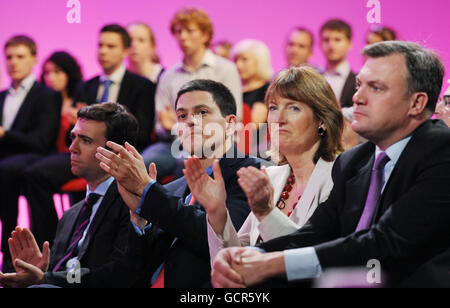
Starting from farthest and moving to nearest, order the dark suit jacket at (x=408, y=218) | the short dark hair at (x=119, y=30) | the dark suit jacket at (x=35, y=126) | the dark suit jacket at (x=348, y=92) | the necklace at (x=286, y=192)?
the short dark hair at (x=119, y=30) < the dark suit jacket at (x=35, y=126) < the dark suit jacket at (x=348, y=92) < the necklace at (x=286, y=192) < the dark suit jacket at (x=408, y=218)

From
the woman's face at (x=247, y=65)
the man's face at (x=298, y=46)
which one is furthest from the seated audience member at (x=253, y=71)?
the man's face at (x=298, y=46)

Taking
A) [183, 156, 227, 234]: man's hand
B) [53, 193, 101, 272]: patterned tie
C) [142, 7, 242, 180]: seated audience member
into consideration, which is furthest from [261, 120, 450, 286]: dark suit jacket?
[142, 7, 242, 180]: seated audience member

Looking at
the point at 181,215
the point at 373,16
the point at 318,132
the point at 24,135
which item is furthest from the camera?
the point at 24,135

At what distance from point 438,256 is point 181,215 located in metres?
0.95

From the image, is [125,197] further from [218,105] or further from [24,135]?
[24,135]

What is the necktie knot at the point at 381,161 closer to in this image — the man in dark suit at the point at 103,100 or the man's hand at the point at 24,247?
the man's hand at the point at 24,247

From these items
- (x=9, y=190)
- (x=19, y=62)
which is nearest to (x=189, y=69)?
(x=19, y=62)

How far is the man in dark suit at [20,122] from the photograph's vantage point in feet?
14.4

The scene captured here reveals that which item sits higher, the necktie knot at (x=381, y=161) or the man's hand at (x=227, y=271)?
the necktie knot at (x=381, y=161)

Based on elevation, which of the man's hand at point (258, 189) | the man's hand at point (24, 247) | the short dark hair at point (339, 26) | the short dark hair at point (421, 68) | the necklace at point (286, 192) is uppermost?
the short dark hair at point (339, 26)

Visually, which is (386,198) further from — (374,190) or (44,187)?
(44,187)

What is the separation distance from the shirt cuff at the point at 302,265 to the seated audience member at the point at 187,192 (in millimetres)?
439

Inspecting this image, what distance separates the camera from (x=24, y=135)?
15.1ft
